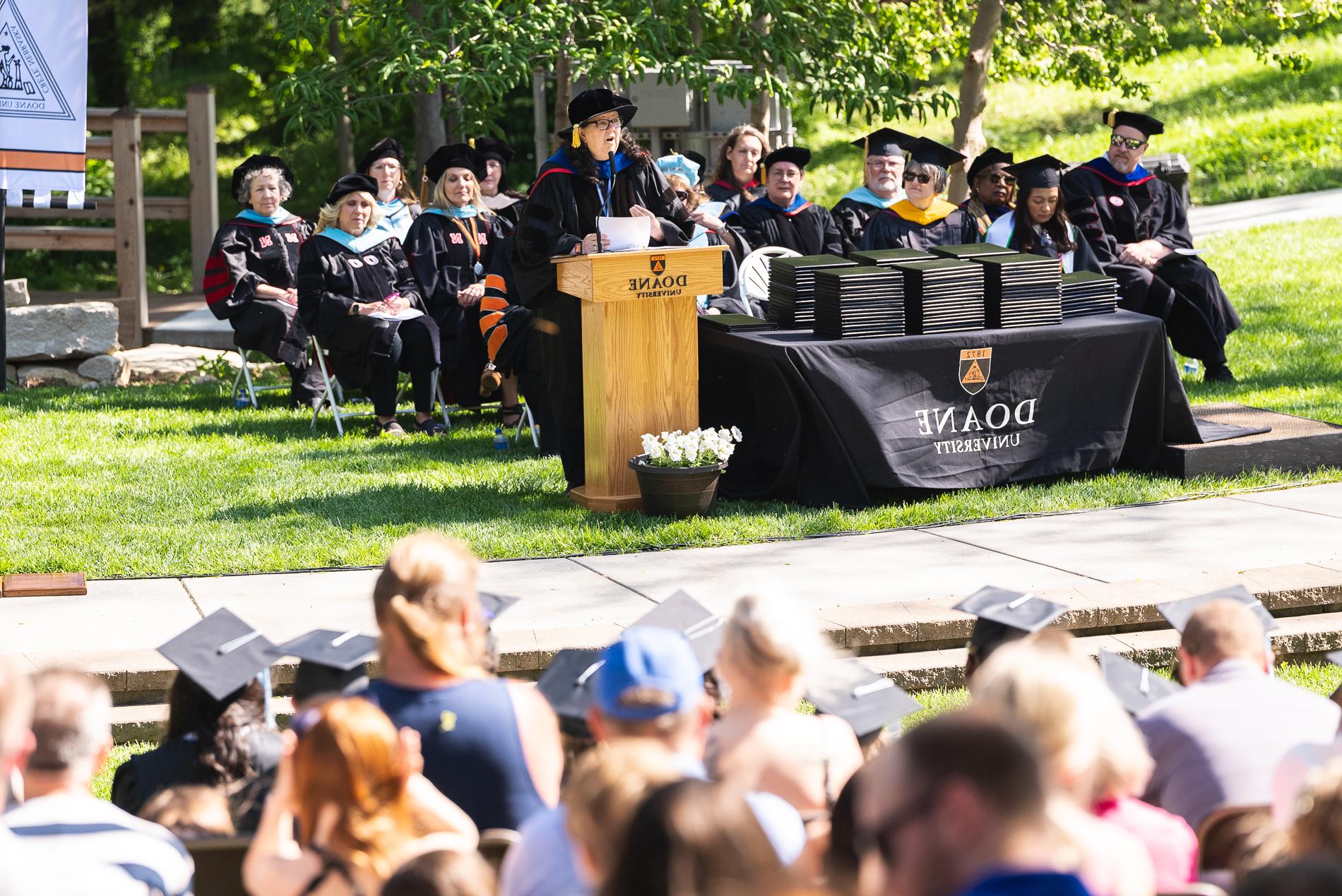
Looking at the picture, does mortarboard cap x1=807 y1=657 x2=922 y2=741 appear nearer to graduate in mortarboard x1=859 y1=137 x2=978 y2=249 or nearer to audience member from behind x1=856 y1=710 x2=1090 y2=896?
audience member from behind x1=856 y1=710 x2=1090 y2=896

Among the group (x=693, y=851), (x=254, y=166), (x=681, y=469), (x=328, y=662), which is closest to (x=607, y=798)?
(x=693, y=851)

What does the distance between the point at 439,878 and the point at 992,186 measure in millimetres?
9199

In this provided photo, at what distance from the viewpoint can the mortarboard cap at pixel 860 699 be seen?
3.89m

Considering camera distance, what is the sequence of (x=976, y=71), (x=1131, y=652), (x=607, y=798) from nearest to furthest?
(x=607, y=798), (x=1131, y=652), (x=976, y=71)

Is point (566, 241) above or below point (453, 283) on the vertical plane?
above

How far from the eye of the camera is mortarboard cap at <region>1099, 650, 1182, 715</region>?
12.9 feet

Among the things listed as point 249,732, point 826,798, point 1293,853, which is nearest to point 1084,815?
point 1293,853

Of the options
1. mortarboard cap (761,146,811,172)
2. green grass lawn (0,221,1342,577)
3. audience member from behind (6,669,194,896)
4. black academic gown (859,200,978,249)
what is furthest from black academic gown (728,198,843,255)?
audience member from behind (6,669,194,896)

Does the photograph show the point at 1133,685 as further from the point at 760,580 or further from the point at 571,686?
the point at 760,580

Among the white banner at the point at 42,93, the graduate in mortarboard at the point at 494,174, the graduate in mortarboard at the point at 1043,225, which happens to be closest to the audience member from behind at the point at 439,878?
the graduate in mortarboard at the point at 1043,225

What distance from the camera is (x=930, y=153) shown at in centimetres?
1058

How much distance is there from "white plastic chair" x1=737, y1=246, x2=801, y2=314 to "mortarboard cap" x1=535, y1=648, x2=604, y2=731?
20.0ft

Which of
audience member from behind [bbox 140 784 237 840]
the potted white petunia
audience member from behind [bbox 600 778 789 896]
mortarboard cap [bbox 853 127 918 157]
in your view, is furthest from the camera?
mortarboard cap [bbox 853 127 918 157]

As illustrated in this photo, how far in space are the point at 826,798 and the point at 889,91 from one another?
34.1ft
